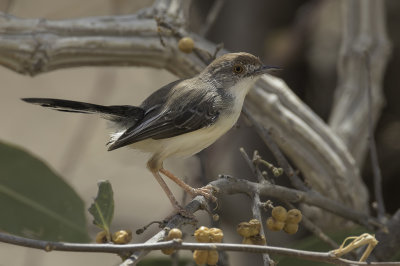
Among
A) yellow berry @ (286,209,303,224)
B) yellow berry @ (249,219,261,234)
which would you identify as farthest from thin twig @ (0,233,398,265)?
yellow berry @ (286,209,303,224)

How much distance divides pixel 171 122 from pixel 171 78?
3.64 meters

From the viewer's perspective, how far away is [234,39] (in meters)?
4.28

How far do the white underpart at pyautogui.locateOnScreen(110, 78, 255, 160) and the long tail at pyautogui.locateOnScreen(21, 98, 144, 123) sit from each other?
8 centimetres

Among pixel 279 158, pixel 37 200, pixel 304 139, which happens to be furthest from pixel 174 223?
pixel 304 139

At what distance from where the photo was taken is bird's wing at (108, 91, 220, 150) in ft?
8.58

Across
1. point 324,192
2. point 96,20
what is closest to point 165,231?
point 96,20

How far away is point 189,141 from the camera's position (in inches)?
106

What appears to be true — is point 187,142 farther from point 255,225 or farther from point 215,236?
point 215,236

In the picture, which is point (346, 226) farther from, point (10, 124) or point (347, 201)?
point (10, 124)

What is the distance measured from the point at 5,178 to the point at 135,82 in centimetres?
420

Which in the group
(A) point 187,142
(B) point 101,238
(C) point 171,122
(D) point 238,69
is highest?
(D) point 238,69

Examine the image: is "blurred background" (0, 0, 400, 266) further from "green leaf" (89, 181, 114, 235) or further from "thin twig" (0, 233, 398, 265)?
"thin twig" (0, 233, 398, 265)

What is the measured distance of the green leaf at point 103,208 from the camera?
1.87 m

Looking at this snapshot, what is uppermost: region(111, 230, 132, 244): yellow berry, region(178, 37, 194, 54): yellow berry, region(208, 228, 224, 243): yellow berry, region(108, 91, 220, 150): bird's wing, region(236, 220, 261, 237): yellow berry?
region(178, 37, 194, 54): yellow berry
